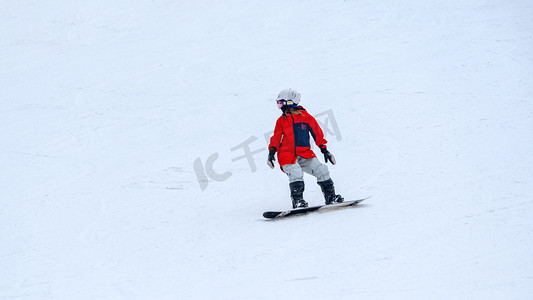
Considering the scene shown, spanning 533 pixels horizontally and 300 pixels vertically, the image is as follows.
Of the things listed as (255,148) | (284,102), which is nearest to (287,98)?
(284,102)

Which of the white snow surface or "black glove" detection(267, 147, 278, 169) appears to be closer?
the white snow surface

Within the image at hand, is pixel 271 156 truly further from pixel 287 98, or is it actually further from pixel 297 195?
pixel 287 98

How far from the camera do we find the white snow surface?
4.42 m

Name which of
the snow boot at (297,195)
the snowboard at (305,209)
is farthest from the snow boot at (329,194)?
the snow boot at (297,195)

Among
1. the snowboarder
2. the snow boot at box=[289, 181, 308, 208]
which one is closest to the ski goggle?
A: the snowboarder

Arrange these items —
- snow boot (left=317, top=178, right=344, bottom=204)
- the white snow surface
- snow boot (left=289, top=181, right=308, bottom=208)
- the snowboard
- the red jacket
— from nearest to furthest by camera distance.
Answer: the white snow surface
the snowboard
snow boot (left=289, top=181, right=308, bottom=208)
snow boot (left=317, top=178, right=344, bottom=204)
the red jacket

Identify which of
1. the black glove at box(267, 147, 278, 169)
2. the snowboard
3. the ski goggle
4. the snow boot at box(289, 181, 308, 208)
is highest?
the ski goggle

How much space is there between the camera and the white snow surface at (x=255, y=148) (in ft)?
14.5

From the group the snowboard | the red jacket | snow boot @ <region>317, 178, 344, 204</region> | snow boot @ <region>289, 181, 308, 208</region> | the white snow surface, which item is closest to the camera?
the white snow surface

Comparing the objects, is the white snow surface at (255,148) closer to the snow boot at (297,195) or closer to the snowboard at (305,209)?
the snowboard at (305,209)

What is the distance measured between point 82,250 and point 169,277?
1150mm

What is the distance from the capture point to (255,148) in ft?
28.3

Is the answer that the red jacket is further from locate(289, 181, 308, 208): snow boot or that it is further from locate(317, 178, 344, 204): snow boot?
locate(317, 178, 344, 204): snow boot

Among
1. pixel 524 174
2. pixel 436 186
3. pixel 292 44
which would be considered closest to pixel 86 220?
pixel 436 186
